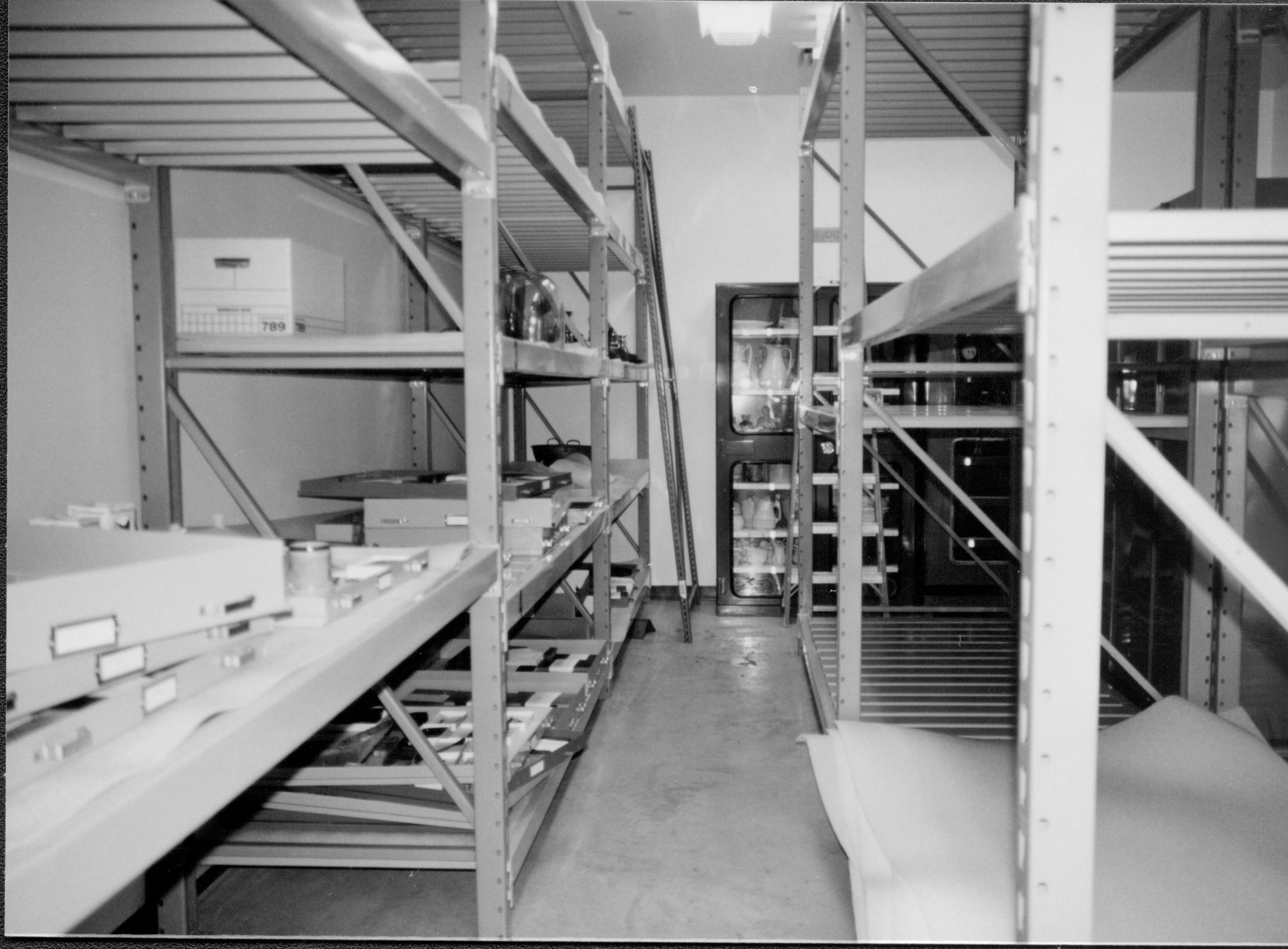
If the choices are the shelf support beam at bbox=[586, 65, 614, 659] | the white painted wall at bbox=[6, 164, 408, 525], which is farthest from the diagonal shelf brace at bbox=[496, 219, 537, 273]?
the white painted wall at bbox=[6, 164, 408, 525]

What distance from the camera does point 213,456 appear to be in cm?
175

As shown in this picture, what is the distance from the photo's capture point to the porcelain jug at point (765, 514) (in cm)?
521

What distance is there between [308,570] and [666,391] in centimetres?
381

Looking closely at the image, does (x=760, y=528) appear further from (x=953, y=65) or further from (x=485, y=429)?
(x=485, y=429)

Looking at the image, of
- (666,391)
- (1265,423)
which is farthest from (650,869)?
(666,391)

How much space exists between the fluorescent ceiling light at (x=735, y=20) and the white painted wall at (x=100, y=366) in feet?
7.13

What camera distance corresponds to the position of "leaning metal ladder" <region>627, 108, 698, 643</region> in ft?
14.8

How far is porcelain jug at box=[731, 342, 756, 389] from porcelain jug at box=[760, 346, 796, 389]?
0.07m

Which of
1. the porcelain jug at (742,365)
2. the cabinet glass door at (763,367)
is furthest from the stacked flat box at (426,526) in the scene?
the porcelain jug at (742,365)

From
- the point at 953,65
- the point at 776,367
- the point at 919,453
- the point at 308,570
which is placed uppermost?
the point at 953,65

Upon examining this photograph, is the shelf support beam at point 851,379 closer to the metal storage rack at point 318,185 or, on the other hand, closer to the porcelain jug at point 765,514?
the metal storage rack at point 318,185

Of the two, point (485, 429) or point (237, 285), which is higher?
point (237, 285)

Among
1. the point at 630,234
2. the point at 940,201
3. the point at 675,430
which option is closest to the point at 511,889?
the point at 675,430

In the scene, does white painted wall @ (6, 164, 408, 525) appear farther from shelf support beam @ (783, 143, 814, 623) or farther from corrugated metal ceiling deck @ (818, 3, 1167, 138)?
shelf support beam @ (783, 143, 814, 623)
